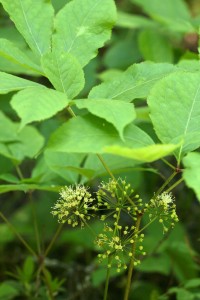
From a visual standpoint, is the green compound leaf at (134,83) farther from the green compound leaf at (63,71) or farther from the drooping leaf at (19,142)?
the drooping leaf at (19,142)

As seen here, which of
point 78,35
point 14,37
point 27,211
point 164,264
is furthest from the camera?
point 27,211

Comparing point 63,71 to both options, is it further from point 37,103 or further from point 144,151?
point 144,151

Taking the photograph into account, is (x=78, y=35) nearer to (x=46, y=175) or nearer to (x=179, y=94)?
(x=179, y=94)

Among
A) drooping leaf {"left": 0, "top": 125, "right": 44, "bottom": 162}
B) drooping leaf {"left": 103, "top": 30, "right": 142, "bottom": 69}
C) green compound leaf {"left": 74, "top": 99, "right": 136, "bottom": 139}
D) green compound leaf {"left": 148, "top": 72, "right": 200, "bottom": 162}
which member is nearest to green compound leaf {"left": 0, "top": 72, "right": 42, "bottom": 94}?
green compound leaf {"left": 74, "top": 99, "right": 136, "bottom": 139}

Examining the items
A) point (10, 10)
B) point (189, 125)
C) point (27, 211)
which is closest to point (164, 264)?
point (189, 125)

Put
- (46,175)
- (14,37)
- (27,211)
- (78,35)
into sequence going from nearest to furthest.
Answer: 1. (78,35)
2. (46,175)
3. (14,37)
4. (27,211)

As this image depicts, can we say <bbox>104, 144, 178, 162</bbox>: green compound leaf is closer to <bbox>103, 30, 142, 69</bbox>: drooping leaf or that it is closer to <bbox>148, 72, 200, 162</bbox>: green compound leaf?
<bbox>148, 72, 200, 162</bbox>: green compound leaf

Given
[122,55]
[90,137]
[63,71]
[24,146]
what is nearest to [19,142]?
[24,146]
